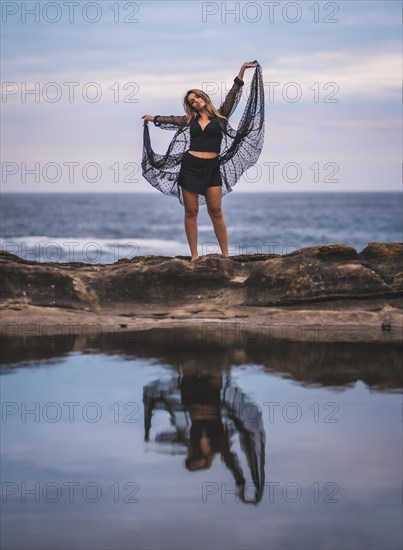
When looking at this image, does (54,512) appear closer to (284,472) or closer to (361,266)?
(284,472)

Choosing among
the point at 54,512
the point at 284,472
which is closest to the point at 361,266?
the point at 284,472

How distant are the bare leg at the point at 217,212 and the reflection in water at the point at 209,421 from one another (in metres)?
3.76

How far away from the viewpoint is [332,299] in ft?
33.6

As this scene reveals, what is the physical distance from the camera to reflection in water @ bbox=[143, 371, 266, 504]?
573 cm

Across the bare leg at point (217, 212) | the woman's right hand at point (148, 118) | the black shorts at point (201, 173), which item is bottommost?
the bare leg at point (217, 212)

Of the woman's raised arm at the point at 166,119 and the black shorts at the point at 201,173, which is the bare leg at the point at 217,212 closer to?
the black shorts at the point at 201,173

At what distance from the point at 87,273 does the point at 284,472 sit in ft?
18.5

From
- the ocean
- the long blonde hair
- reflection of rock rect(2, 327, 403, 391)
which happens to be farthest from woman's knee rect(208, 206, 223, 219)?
the ocean

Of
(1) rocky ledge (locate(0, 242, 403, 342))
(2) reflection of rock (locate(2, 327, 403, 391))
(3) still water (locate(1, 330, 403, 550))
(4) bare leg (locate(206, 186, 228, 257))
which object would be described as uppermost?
(4) bare leg (locate(206, 186, 228, 257))

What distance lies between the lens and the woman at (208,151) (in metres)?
11.0

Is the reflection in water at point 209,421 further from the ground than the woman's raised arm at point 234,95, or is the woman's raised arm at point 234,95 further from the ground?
the woman's raised arm at point 234,95

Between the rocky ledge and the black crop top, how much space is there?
45.5 inches

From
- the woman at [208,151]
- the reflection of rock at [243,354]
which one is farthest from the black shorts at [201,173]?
the reflection of rock at [243,354]

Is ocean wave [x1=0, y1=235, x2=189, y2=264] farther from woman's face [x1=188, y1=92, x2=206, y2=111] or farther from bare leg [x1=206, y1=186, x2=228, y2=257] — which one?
woman's face [x1=188, y1=92, x2=206, y2=111]
